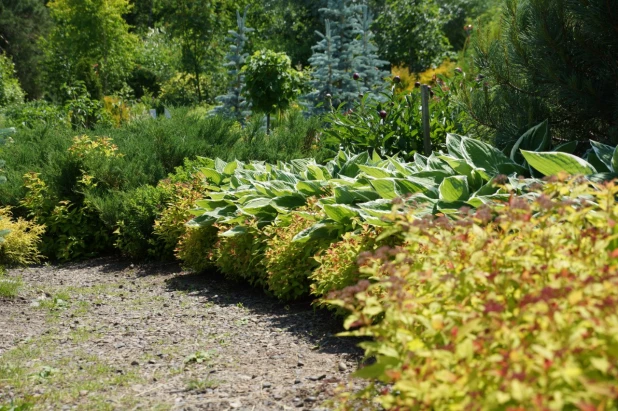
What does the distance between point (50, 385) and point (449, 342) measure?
88.2 inches

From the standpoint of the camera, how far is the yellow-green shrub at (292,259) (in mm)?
4676

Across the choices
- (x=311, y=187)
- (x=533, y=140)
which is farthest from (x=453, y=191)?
(x=311, y=187)

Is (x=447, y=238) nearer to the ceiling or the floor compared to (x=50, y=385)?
nearer to the ceiling

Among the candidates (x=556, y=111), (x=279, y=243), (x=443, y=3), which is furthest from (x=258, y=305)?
(x=443, y=3)

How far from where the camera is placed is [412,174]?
432 centimetres

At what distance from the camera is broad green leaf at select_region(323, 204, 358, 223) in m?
4.35

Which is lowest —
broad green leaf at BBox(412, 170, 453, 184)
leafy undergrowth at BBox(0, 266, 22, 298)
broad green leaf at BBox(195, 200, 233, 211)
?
→ leafy undergrowth at BBox(0, 266, 22, 298)

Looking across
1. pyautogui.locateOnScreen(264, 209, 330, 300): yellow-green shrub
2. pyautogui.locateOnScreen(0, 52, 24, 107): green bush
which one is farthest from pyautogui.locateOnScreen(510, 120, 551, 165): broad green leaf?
pyautogui.locateOnScreen(0, 52, 24, 107): green bush

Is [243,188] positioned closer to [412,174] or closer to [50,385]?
[412,174]

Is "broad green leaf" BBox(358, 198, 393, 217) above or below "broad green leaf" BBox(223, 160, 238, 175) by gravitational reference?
above

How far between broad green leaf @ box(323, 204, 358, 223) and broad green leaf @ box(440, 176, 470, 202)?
0.66 meters

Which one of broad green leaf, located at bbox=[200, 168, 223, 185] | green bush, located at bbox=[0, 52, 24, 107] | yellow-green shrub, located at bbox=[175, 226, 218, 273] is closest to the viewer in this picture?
yellow-green shrub, located at bbox=[175, 226, 218, 273]

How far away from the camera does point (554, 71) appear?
14.1 feet

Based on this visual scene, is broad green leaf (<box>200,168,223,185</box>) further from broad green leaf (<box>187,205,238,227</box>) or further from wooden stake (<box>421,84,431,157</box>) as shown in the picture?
wooden stake (<box>421,84,431,157</box>)
